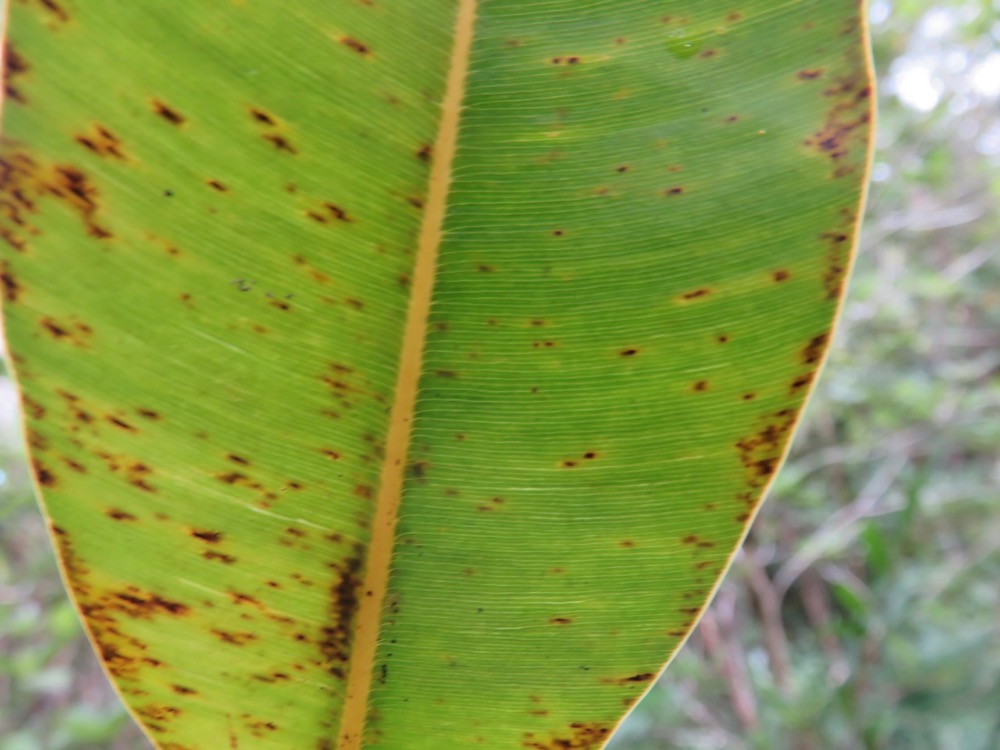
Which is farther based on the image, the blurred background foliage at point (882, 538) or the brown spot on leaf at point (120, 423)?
the blurred background foliage at point (882, 538)

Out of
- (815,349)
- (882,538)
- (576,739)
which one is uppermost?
(882,538)

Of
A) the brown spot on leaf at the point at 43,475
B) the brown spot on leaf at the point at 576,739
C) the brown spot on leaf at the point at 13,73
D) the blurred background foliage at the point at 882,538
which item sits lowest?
the brown spot on leaf at the point at 576,739

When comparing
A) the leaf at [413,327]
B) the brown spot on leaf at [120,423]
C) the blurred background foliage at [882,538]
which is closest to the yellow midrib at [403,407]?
the leaf at [413,327]

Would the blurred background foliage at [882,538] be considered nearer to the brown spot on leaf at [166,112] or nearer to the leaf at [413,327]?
the leaf at [413,327]

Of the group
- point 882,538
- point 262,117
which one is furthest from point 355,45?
point 882,538

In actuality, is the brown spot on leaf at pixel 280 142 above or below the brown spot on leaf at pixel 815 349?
above

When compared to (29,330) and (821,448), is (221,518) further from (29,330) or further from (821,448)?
(821,448)

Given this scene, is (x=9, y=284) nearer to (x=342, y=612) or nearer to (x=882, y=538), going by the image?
(x=342, y=612)
